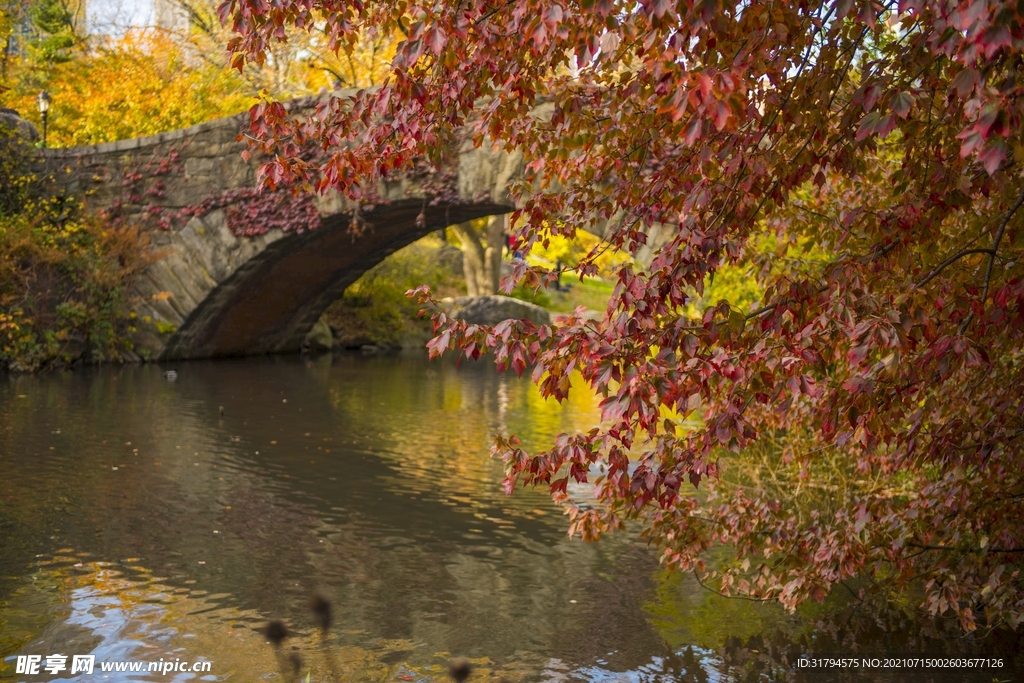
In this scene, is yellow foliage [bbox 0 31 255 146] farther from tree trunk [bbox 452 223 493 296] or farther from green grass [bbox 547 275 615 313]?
green grass [bbox 547 275 615 313]

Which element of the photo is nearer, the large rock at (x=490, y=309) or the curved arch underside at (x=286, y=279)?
the curved arch underside at (x=286, y=279)

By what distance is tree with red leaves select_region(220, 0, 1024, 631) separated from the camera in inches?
93.7

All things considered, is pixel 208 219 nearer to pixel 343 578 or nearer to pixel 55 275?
pixel 55 275

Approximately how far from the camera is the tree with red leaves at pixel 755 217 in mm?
2381

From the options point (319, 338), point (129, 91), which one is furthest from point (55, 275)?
point (129, 91)

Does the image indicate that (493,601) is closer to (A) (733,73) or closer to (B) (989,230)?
(B) (989,230)

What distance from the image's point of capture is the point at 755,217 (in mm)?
3002

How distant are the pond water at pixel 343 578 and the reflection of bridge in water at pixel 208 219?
5.78 metres

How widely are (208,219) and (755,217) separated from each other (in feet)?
43.3

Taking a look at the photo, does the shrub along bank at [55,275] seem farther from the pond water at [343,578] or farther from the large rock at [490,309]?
the large rock at [490,309]

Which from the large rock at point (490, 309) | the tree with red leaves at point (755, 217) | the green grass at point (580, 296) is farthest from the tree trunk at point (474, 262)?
the tree with red leaves at point (755, 217)

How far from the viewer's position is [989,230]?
321 centimetres

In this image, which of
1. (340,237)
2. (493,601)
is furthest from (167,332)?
(493,601)

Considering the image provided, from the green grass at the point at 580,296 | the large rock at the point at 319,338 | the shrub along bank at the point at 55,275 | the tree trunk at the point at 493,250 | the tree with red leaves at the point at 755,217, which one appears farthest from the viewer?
the green grass at the point at 580,296
